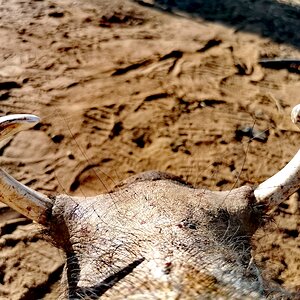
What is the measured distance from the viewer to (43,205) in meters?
3.42

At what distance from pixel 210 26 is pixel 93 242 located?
3.44 meters

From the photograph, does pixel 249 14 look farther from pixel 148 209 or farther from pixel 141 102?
pixel 148 209

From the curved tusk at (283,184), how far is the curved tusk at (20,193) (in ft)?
3.16

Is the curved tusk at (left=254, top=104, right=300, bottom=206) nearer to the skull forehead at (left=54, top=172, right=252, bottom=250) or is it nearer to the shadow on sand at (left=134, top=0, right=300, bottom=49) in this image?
the skull forehead at (left=54, top=172, right=252, bottom=250)

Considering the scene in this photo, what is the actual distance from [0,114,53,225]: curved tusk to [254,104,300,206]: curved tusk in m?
0.96

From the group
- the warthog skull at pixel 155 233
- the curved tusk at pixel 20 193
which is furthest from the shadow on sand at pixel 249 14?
the curved tusk at pixel 20 193

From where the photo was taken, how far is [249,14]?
6605 mm

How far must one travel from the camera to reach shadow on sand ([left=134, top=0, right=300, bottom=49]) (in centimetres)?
642

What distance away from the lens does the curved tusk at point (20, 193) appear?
314 centimetres

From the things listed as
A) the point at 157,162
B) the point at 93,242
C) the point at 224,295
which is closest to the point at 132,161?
the point at 157,162

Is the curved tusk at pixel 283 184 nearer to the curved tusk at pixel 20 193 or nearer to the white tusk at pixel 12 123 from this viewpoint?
the curved tusk at pixel 20 193

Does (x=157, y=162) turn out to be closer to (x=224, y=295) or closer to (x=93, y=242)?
(x=93, y=242)

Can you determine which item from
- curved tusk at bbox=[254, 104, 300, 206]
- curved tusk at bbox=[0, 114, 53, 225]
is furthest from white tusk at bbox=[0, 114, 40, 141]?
curved tusk at bbox=[254, 104, 300, 206]

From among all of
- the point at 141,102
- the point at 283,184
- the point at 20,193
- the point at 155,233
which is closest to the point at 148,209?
the point at 155,233
